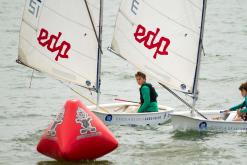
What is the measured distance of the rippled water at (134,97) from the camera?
17734mm

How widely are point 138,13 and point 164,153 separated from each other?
142 inches

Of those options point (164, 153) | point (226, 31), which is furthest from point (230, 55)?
point (164, 153)

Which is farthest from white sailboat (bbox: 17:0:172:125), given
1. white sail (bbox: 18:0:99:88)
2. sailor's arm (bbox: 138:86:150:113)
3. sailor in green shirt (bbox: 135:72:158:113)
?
sailor's arm (bbox: 138:86:150:113)

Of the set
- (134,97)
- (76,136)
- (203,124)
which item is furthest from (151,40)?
(134,97)

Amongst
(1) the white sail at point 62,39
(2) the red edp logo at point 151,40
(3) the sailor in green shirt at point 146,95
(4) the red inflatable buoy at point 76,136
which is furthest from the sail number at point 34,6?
(4) the red inflatable buoy at point 76,136

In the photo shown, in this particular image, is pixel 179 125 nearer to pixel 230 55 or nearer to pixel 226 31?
pixel 230 55

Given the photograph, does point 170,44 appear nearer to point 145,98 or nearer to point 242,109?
point 145,98

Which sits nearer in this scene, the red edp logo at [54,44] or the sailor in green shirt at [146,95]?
the sailor in green shirt at [146,95]

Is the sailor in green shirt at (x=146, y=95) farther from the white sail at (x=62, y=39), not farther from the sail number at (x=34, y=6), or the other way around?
the sail number at (x=34, y=6)

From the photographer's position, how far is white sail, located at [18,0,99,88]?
20.6m

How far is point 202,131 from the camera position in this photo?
19.0m

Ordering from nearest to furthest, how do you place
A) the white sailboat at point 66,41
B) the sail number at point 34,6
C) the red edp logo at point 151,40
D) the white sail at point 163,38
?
the white sail at point 163,38
the red edp logo at point 151,40
the white sailboat at point 66,41
the sail number at point 34,6

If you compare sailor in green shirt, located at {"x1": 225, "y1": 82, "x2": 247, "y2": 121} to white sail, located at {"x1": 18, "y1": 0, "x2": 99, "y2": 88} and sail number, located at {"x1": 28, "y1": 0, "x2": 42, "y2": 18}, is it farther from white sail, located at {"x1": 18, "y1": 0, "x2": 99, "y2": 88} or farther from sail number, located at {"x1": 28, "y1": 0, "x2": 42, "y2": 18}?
sail number, located at {"x1": 28, "y1": 0, "x2": 42, "y2": 18}

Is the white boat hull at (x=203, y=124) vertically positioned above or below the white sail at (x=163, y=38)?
below
